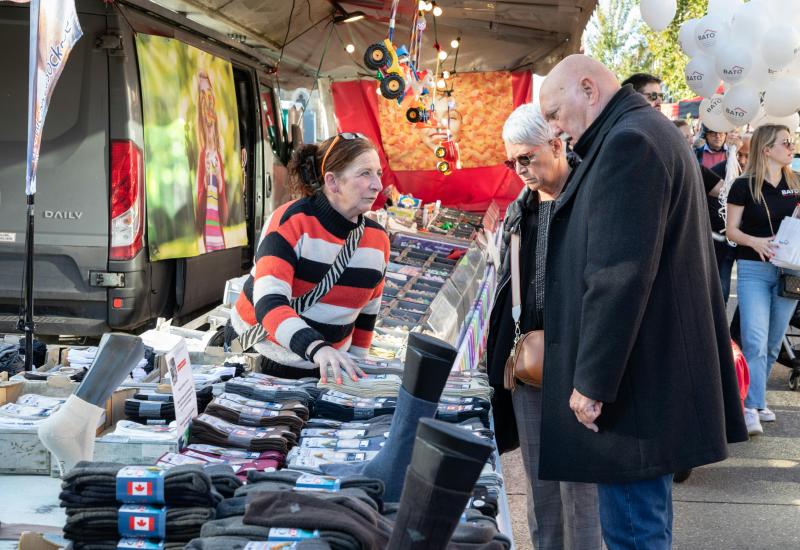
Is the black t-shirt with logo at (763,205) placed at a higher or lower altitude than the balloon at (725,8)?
lower

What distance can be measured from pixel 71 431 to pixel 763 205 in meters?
5.33

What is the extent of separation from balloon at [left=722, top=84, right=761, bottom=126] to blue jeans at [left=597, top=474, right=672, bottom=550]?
531 centimetres

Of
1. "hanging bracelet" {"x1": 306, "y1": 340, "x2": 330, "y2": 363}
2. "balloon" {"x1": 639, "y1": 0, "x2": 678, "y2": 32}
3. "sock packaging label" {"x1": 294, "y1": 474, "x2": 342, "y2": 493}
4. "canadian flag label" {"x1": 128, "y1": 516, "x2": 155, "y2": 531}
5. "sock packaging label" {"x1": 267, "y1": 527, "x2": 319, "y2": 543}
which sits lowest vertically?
"canadian flag label" {"x1": 128, "y1": 516, "x2": 155, "y2": 531}

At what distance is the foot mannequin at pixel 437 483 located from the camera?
131 centimetres

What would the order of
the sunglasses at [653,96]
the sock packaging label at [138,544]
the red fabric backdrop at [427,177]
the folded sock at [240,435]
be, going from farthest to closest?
1. the red fabric backdrop at [427,177]
2. the sunglasses at [653,96]
3. the folded sock at [240,435]
4. the sock packaging label at [138,544]

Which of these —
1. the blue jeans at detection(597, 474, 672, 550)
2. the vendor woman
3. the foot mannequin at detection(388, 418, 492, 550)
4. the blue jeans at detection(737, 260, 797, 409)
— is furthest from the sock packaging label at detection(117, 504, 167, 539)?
the blue jeans at detection(737, 260, 797, 409)

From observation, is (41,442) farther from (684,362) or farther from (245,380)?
(684,362)

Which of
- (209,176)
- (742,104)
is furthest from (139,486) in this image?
(742,104)

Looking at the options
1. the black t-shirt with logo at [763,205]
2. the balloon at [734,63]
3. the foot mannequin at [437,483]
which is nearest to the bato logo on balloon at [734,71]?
the balloon at [734,63]

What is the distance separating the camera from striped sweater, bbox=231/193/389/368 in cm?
329

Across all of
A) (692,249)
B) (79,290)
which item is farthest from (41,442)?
(79,290)

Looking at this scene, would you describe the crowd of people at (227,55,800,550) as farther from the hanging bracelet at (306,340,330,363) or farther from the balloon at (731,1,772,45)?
the balloon at (731,1,772,45)

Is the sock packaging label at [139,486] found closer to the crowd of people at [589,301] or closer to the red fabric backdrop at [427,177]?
the crowd of people at [589,301]

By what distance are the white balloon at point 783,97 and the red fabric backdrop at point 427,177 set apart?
707 cm
